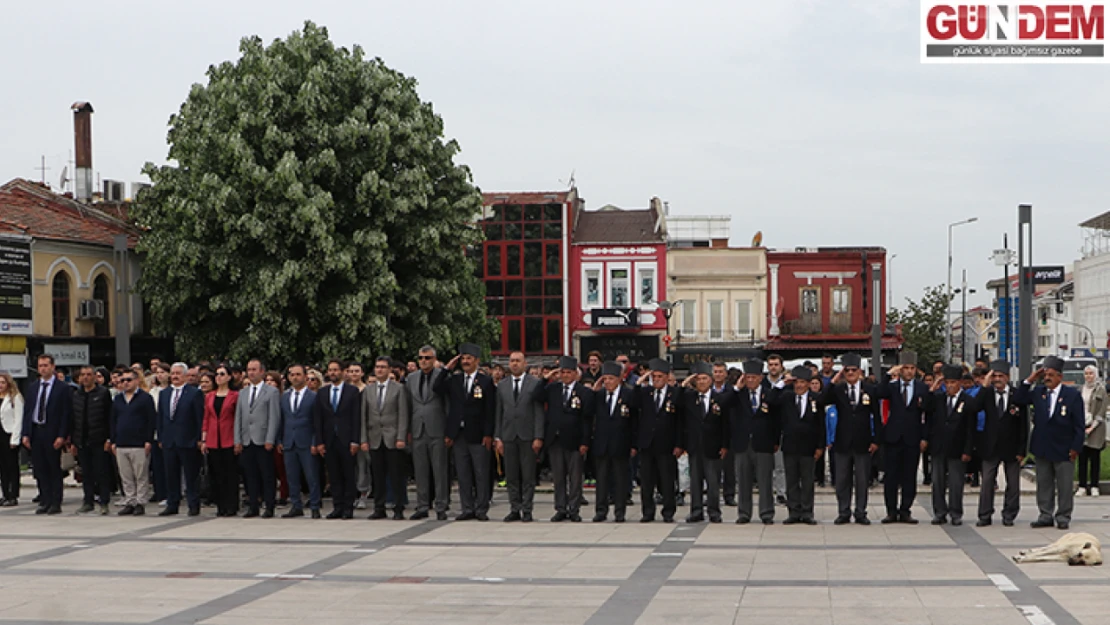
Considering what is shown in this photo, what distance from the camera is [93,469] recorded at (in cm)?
1928

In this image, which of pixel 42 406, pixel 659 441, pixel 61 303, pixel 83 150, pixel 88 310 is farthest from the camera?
pixel 83 150

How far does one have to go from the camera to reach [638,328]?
64.1 meters

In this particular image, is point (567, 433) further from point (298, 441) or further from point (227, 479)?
point (227, 479)

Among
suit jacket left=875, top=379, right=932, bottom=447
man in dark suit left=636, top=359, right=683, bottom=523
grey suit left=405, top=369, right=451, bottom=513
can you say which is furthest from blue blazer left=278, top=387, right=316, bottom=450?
suit jacket left=875, top=379, right=932, bottom=447

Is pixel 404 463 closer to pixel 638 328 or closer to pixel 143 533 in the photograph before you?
pixel 143 533

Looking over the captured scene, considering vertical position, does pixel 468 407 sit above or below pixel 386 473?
above

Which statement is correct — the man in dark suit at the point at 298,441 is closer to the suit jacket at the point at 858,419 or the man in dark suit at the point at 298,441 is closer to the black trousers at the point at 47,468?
the black trousers at the point at 47,468

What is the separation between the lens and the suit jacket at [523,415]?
58.6ft

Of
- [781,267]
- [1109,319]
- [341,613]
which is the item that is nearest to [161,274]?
[341,613]

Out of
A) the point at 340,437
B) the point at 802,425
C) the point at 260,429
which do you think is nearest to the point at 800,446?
the point at 802,425

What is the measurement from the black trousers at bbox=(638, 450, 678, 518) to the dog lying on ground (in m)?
5.19

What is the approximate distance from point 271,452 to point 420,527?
2595 millimetres

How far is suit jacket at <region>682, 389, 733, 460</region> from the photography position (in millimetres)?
17438

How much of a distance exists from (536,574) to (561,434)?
496cm
